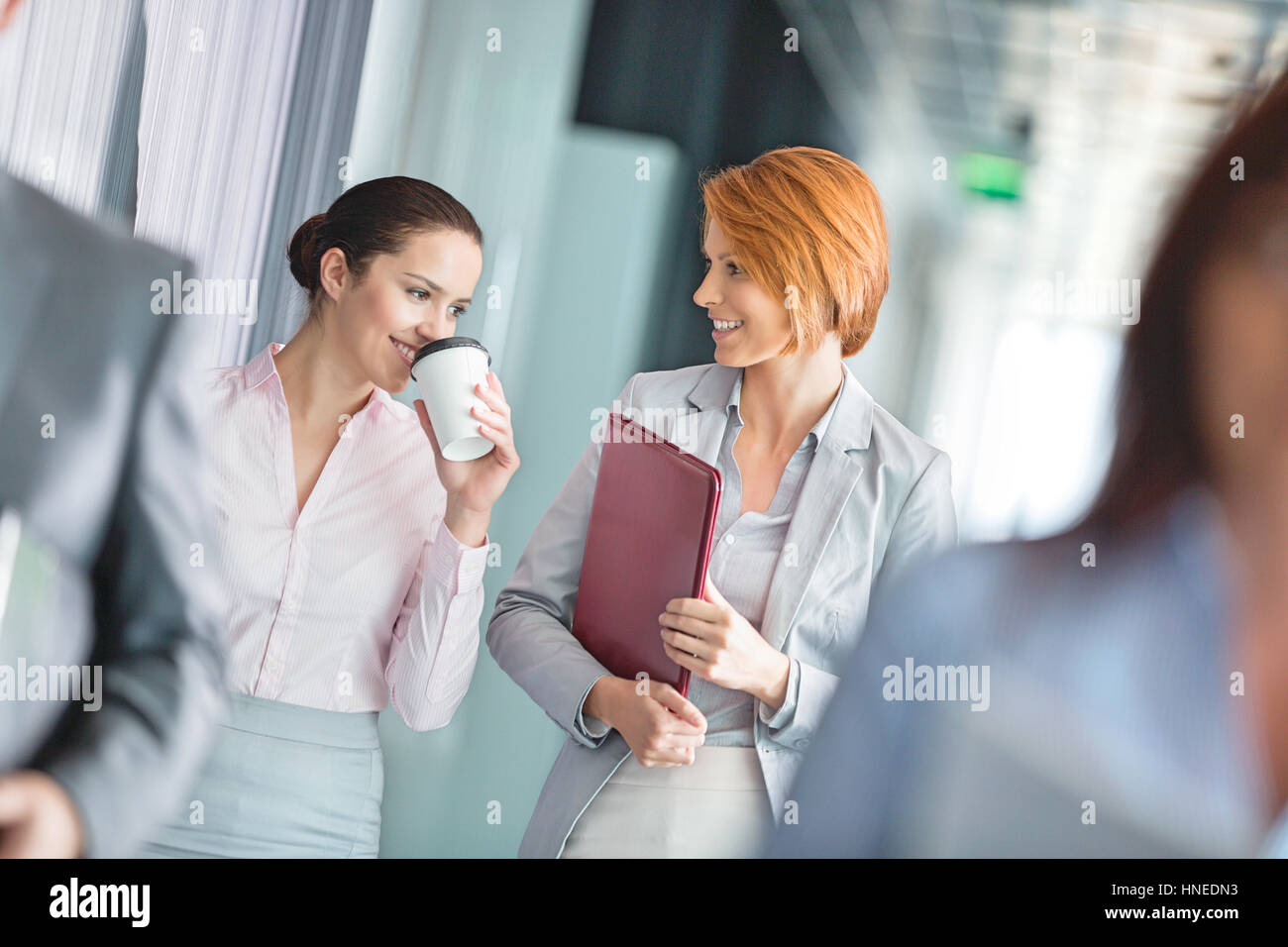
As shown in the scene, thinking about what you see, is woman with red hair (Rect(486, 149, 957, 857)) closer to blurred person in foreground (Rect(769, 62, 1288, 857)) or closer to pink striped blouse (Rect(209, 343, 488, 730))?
pink striped blouse (Rect(209, 343, 488, 730))

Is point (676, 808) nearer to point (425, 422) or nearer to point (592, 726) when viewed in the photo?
point (592, 726)

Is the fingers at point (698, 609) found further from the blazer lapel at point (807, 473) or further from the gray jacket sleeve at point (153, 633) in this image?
the gray jacket sleeve at point (153, 633)

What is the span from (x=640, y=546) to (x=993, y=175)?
2.33ft

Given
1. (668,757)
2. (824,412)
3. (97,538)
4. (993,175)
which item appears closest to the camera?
(97,538)

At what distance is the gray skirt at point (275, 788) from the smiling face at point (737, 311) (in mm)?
634

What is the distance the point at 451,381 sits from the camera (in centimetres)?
114

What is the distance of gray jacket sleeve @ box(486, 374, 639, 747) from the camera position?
1.25 meters

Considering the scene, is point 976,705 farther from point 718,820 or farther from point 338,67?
point 338,67

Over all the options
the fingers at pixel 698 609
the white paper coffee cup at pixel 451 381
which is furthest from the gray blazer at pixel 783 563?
the white paper coffee cup at pixel 451 381

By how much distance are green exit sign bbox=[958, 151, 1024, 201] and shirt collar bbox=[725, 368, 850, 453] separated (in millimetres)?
339

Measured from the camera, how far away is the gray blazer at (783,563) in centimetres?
125

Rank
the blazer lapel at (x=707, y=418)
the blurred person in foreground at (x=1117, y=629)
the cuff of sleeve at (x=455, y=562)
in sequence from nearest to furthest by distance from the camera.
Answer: the blurred person in foreground at (x=1117, y=629) → the cuff of sleeve at (x=455, y=562) → the blazer lapel at (x=707, y=418)

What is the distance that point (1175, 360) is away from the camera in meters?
0.60

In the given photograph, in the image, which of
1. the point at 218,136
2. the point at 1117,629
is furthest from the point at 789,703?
the point at 218,136
